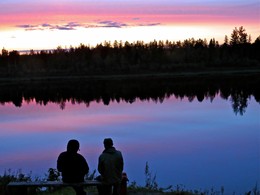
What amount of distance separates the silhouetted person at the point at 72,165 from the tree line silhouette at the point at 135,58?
244 ft

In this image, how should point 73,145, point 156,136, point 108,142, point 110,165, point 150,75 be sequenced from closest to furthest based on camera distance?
1. point 73,145
2. point 108,142
3. point 110,165
4. point 156,136
5. point 150,75

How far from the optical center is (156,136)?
21.8m

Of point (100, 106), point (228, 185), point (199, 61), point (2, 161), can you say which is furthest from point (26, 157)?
point (199, 61)

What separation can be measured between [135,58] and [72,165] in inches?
3863

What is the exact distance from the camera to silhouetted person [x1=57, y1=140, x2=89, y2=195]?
8043 mm

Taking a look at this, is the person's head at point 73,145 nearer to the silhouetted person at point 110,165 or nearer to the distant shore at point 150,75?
the silhouetted person at point 110,165

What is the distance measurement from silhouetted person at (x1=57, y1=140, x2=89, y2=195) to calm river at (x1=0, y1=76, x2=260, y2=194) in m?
5.16

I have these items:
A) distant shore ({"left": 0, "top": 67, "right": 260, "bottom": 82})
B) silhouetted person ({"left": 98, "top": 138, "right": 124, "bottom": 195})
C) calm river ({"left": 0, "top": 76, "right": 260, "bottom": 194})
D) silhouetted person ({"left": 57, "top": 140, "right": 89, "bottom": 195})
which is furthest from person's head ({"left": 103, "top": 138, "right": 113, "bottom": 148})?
distant shore ({"left": 0, "top": 67, "right": 260, "bottom": 82})

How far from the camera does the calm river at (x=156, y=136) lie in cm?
1452

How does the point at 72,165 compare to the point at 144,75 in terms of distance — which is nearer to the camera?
the point at 72,165

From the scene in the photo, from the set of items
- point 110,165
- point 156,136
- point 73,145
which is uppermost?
point 73,145

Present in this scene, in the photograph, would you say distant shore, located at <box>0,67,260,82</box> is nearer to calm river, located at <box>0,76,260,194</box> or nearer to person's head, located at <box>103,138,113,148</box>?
calm river, located at <box>0,76,260,194</box>

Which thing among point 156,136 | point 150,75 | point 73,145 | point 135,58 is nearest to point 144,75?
point 150,75

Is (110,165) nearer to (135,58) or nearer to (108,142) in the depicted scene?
(108,142)
